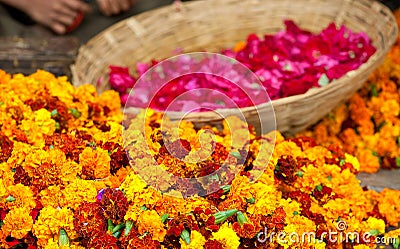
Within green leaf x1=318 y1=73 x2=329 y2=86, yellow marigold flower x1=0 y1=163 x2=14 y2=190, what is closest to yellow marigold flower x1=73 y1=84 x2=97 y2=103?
yellow marigold flower x1=0 y1=163 x2=14 y2=190

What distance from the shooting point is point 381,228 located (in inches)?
63.3

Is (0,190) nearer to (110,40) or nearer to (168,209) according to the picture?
(168,209)

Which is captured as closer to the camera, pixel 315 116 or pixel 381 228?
pixel 381 228

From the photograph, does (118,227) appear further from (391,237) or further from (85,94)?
(391,237)

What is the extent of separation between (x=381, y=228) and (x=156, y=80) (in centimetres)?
113

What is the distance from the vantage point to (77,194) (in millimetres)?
1423

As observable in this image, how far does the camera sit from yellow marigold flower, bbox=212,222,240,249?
1333 mm

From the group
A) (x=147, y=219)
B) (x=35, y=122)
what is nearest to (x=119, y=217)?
(x=147, y=219)

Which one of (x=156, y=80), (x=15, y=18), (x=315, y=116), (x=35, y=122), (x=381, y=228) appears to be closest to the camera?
(x=381, y=228)

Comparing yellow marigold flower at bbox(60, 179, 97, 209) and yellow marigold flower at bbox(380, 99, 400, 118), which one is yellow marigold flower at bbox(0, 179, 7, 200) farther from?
yellow marigold flower at bbox(380, 99, 400, 118)

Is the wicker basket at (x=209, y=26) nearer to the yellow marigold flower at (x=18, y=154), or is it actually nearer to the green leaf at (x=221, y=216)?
the yellow marigold flower at (x=18, y=154)

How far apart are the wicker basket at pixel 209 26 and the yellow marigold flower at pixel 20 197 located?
2.68ft

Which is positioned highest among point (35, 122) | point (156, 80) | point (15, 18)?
point (35, 122)

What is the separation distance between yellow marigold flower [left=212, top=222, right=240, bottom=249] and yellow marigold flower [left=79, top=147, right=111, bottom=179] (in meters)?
0.36
